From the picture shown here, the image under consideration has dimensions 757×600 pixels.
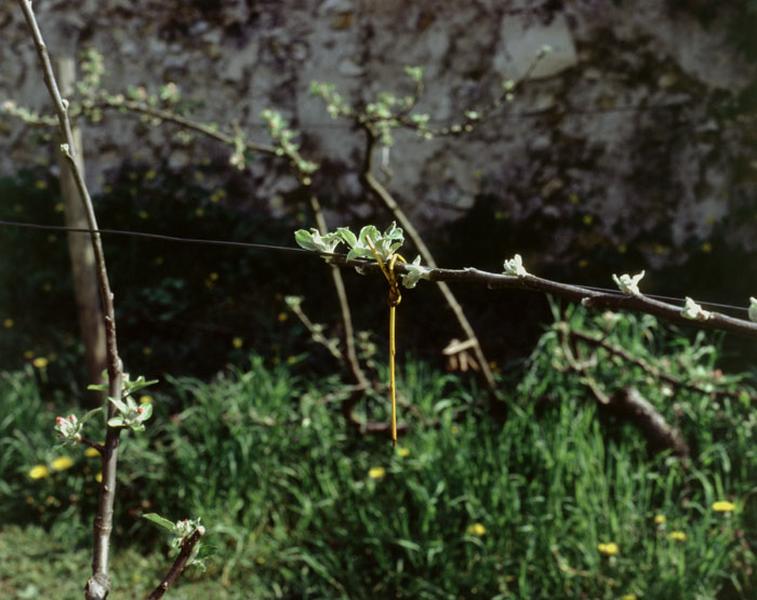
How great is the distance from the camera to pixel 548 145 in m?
4.23

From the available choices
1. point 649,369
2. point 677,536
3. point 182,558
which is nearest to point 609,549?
point 677,536

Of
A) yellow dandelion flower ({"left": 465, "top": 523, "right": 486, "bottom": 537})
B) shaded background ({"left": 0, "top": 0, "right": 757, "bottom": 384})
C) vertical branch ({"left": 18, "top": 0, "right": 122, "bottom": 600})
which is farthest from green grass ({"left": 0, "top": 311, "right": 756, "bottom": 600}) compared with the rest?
vertical branch ({"left": 18, "top": 0, "right": 122, "bottom": 600})

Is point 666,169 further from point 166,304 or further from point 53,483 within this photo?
point 53,483

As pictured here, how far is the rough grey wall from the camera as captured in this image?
407 cm

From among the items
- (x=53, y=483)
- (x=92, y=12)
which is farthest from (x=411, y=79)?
(x=53, y=483)

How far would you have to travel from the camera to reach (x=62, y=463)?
300 cm

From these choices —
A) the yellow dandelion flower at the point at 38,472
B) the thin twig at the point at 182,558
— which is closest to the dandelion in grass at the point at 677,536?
the thin twig at the point at 182,558

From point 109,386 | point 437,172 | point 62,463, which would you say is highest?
point 109,386

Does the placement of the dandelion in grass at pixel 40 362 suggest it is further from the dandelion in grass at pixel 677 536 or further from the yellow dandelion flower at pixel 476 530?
the dandelion in grass at pixel 677 536

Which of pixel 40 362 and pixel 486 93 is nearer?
pixel 40 362

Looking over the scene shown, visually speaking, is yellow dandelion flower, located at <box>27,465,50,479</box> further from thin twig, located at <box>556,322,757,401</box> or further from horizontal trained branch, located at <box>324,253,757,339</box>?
horizontal trained branch, located at <box>324,253,757,339</box>

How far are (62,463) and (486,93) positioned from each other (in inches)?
108

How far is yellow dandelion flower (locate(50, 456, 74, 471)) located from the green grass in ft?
0.09

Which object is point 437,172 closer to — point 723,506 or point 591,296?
point 723,506
